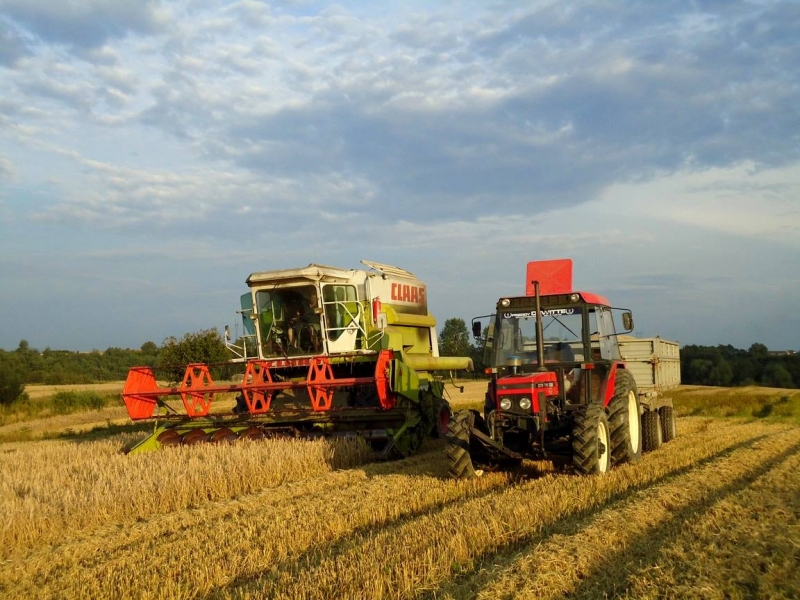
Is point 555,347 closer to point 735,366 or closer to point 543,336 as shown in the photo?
point 543,336

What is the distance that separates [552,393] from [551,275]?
278cm

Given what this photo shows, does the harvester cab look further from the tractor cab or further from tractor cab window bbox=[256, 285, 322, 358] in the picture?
tractor cab window bbox=[256, 285, 322, 358]

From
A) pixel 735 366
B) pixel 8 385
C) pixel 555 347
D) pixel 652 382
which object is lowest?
pixel 735 366

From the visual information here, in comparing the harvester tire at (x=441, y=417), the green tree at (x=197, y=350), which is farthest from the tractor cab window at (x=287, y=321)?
the green tree at (x=197, y=350)

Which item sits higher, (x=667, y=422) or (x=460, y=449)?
(x=460, y=449)

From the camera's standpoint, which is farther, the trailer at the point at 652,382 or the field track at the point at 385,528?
the trailer at the point at 652,382

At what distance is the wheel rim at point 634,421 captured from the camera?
31.2 ft

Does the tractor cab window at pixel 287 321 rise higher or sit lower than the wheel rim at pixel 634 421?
higher

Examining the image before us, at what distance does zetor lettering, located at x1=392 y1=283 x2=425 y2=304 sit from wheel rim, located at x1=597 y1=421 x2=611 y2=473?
6.18 metres

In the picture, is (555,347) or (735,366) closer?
(555,347)

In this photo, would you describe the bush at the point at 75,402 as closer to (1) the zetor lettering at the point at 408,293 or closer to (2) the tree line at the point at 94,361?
(2) the tree line at the point at 94,361

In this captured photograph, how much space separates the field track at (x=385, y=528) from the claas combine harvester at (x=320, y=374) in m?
1.26

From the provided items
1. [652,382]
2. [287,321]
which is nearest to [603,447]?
[652,382]

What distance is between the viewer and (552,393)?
27.2 feet
